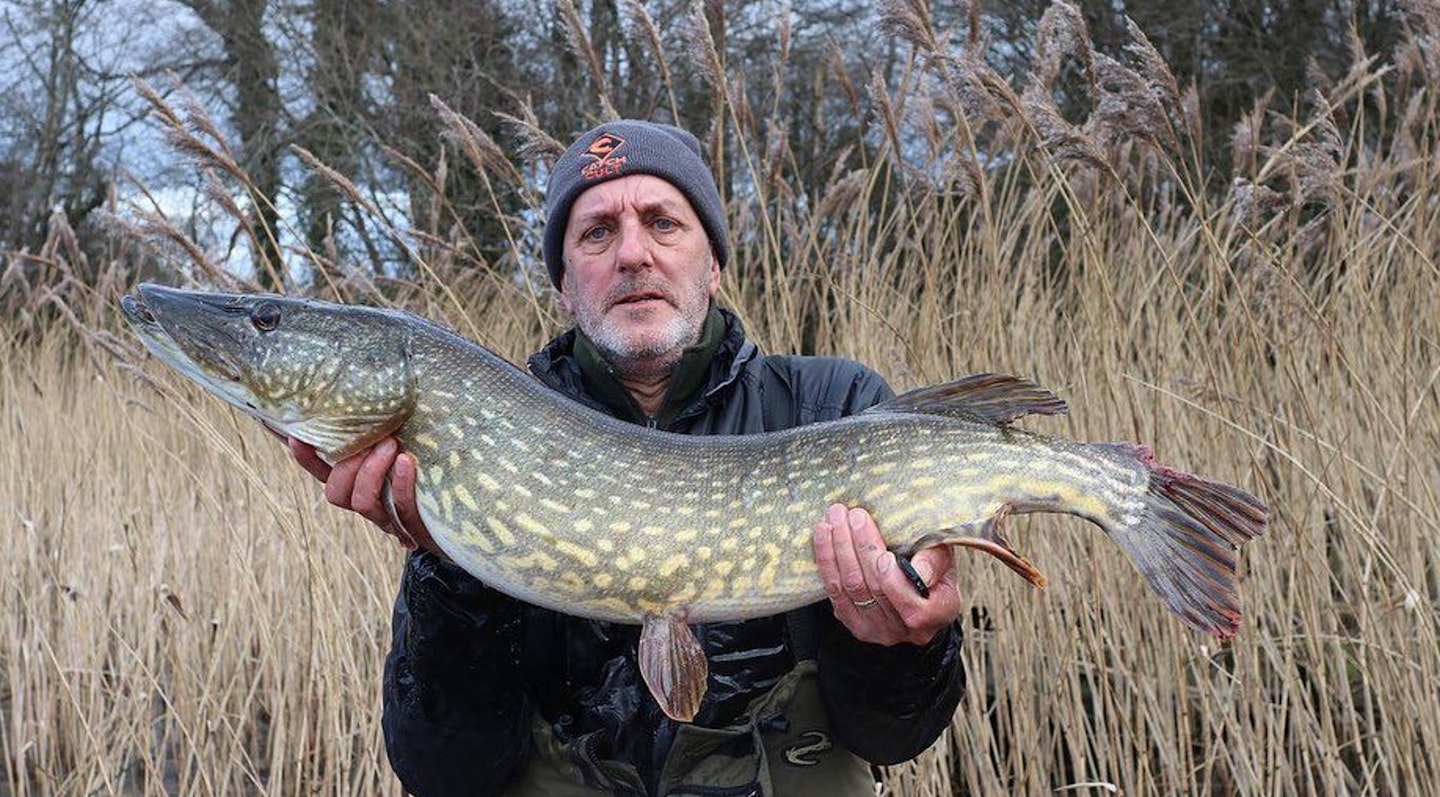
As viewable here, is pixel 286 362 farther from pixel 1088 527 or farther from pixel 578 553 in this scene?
pixel 1088 527

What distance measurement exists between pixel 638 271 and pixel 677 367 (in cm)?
16

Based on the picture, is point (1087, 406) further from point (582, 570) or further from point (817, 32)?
point (817, 32)

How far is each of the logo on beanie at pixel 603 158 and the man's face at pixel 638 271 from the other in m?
0.02

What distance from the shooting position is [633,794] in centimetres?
172

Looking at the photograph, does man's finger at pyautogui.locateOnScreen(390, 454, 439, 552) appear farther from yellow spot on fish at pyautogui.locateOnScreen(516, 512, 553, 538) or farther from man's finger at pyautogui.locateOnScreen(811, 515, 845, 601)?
man's finger at pyautogui.locateOnScreen(811, 515, 845, 601)

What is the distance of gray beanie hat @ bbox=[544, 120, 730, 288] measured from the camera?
2.00 metres

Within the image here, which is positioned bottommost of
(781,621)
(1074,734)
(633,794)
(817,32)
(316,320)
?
(1074,734)

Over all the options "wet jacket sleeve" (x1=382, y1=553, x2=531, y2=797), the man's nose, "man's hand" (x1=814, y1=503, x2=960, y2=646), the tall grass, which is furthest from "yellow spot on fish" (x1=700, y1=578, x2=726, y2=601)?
the tall grass

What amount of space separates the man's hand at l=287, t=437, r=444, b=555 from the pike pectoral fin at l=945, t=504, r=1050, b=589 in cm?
70

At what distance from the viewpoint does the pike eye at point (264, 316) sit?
1.61m

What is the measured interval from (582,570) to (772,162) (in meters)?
1.28

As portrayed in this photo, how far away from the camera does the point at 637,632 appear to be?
179 centimetres

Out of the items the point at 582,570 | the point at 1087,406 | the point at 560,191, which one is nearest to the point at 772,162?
the point at 560,191

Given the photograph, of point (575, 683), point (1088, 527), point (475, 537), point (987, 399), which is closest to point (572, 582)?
point (475, 537)
